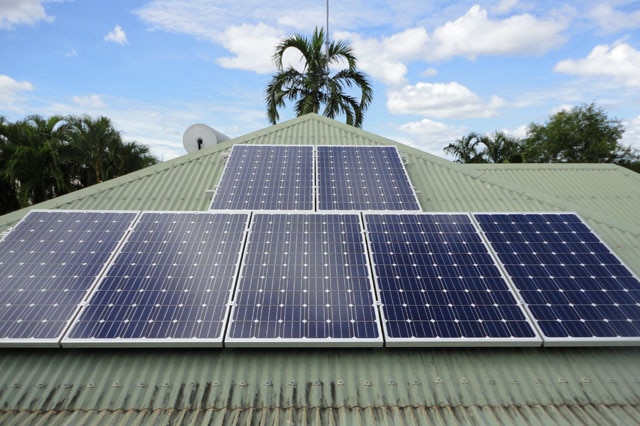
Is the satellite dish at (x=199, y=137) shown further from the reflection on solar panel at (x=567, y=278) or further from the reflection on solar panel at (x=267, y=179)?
the reflection on solar panel at (x=567, y=278)

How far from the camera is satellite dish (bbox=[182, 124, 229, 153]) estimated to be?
50.1 ft

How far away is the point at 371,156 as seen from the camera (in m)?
12.4

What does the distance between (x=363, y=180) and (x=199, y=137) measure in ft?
28.6

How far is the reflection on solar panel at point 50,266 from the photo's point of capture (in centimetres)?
639

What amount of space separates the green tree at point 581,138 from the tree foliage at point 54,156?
47.2 metres

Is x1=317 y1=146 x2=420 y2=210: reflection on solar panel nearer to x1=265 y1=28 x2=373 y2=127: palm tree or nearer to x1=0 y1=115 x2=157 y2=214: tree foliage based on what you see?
x1=265 y1=28 x2=373 y2=127: palm tree

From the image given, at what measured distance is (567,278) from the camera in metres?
7.39

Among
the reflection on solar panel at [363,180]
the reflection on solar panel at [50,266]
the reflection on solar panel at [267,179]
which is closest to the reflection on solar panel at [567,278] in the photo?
the reflection on solar panel at [363,180]

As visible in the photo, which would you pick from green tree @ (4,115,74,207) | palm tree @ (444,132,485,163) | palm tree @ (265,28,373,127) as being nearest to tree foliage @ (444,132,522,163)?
palm tree @ (444,132,485,163)

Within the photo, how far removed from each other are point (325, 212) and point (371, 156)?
13.8ft

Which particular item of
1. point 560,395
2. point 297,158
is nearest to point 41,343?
point 297,158

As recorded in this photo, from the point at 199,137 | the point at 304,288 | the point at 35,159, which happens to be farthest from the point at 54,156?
the point at 304,288

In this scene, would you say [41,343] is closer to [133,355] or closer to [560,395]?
[133,355]

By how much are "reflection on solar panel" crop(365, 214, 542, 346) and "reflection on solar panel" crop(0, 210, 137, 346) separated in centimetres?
648
